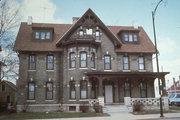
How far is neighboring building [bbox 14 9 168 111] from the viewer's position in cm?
2325

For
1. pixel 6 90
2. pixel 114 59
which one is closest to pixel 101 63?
pixel 114 59

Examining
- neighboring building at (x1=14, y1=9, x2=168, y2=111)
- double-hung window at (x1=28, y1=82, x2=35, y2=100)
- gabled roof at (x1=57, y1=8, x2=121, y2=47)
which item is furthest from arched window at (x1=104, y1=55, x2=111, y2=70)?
double-hung window at (x1=28, y1=82, x2=35, y2=100)

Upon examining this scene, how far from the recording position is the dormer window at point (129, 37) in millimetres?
27586

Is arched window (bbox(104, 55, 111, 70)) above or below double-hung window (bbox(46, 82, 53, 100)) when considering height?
above

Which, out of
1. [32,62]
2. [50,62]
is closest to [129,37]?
[50,62]

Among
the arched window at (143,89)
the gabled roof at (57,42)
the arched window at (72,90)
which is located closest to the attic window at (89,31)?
Result: the gabled roof at (57,42)

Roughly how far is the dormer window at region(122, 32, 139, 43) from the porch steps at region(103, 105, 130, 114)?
982 cm

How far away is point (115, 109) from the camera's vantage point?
21.1 m

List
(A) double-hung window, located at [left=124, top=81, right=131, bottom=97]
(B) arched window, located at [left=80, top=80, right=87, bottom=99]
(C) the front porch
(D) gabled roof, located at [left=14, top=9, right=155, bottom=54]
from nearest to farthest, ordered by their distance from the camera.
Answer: (B) arched window, located at [left=80, top=80, right=87, bottom=99] → (C) the front porch → (D) gabled roof, located at [left=14, top=9, right=155, bottom=54] → (A) double-hung window, located at [left=124, top=81, right=131, bottom=97]

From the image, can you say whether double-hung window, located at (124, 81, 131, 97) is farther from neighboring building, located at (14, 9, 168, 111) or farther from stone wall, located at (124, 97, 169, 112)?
stone wall, located at (124, 97, 169, 112)

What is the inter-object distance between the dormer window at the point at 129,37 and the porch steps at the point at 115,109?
32.2 ft

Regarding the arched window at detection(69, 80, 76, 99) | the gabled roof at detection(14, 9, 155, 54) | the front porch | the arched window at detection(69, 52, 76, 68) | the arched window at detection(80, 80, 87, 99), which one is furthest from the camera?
the gabled roof at detection(14, 9, 155, 54)

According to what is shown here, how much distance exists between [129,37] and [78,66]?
8985 mm

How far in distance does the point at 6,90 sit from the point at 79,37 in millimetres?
28701
